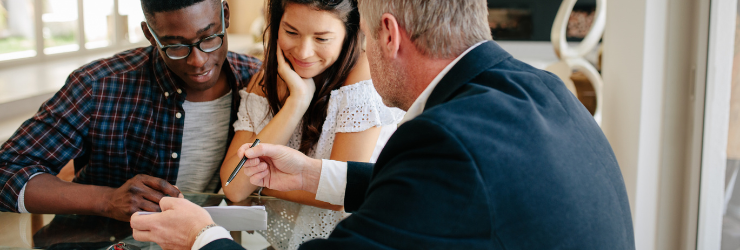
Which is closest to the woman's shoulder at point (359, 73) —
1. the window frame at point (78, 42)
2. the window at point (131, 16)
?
the window frame at point (78, 42)

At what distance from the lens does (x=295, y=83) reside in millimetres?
1597

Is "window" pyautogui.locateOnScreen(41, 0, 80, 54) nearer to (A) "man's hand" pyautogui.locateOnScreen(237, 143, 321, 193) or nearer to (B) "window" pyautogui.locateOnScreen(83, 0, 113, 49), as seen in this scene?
(B) "window" pyautogui.locateOnScreen(83, 0, 113, 49)

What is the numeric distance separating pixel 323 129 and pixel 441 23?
2.49 ft

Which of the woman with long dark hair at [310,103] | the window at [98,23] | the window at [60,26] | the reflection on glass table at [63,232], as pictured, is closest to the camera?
the reflection on glass table at [63,232]

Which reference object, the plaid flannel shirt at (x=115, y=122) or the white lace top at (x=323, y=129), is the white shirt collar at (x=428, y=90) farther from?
the plaid flannel shirt at (x=115, y=122)

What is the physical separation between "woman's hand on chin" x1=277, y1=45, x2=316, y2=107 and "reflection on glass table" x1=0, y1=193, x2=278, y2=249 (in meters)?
0.46

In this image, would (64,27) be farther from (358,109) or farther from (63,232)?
(358,109)

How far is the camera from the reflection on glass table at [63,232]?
1258 millimetres

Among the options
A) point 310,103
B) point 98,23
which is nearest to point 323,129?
point 310,103

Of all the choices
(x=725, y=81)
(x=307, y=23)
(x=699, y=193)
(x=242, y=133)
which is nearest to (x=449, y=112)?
(x=307, y=23)

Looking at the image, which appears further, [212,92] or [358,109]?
[212,92]

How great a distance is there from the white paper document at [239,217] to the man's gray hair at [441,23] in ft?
2.23

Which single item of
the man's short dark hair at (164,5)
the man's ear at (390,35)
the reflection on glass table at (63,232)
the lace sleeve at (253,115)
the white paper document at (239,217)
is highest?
the man's short dark hair at (164,5)

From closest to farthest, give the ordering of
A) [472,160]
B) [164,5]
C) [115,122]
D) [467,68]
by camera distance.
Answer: [472,160] → [467,68] → [164,5] → [115,122]
